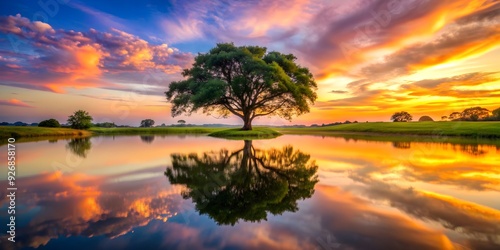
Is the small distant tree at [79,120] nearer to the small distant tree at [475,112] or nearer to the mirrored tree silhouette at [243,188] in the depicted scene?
the mirrored tree silhouette at [243,188]

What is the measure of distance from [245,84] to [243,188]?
98.2 feet

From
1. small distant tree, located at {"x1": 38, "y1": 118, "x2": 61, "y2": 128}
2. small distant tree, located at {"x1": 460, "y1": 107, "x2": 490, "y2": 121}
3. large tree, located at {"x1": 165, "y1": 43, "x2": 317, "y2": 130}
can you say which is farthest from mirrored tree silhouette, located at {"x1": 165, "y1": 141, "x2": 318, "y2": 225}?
small distant tree, located at {"x1": 460, "y1": 107, "x2": 490, "y2": 121}

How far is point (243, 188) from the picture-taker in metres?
6.40

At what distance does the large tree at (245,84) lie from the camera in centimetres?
3338

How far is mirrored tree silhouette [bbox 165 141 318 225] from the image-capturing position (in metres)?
4.83

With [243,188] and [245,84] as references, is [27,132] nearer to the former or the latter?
[245,84]

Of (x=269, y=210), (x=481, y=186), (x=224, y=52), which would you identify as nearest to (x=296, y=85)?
(x=224, y=52)

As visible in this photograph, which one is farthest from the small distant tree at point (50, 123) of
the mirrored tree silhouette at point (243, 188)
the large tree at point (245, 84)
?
the mirrored tree silhouette at point (243, 188)

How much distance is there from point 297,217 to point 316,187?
8.21 feet

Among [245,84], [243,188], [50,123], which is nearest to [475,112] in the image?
[245,84]

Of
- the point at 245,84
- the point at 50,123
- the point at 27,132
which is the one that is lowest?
the point at 27,132

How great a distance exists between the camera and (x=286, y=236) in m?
3.72

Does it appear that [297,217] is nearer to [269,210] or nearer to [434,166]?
[269,210]

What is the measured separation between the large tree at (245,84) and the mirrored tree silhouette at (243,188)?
2411 centimetres
